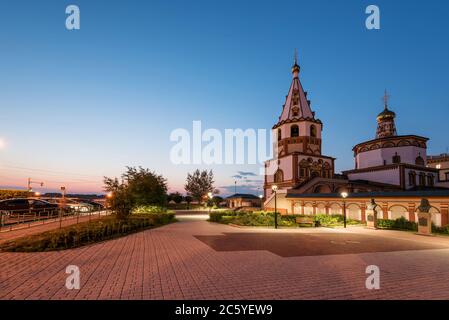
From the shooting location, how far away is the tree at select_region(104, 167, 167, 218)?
1839cm

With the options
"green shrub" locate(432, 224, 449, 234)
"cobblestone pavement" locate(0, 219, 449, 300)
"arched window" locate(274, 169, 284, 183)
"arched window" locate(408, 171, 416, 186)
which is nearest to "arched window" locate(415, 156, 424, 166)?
"arched window" locate(408, 171, 416, 186)

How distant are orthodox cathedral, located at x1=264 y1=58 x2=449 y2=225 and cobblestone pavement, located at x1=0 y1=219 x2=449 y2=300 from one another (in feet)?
77.2

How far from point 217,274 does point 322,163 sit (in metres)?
38.2

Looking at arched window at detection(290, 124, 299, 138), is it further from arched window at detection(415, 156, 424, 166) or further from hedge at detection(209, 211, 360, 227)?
arched window at detection(415, 156, 424, 166)

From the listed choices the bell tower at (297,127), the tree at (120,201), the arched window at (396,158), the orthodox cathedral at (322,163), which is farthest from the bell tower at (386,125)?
the tree at (120,201)

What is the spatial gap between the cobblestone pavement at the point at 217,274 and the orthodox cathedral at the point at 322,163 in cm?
2352

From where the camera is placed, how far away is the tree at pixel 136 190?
18.4 metres

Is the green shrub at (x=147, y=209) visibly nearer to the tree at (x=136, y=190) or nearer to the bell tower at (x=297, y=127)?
the tree at (x=136, y=190)

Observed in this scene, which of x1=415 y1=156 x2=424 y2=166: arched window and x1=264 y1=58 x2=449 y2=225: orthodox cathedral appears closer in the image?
x1=264 y1=58 x2=449 y2=225: orthodox cathedral

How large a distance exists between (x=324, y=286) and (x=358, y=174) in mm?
43017

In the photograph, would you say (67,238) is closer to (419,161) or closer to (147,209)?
(147,209)

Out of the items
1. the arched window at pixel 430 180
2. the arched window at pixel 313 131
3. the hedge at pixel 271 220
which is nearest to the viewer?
the hedge at pixel 271 220
